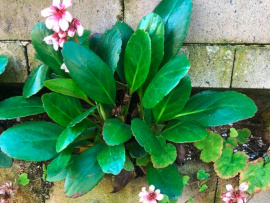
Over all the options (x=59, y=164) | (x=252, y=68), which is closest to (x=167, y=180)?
(x=59, y=164)

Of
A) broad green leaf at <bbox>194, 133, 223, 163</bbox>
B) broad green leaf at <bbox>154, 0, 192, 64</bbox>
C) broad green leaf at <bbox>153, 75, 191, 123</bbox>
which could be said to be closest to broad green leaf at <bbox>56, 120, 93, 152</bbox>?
broad green leaf at <bbox>153, 75, 191, 123</bbox>

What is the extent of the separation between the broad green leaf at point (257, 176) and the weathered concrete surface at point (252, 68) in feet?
1.25

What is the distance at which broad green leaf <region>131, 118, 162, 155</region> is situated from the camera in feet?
3.42

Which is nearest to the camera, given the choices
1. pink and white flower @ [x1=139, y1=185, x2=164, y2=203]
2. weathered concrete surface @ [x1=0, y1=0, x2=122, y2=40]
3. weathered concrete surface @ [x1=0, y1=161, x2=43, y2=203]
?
pink and white flower @ [x1=139, y1=185, x2=164, y2=203]

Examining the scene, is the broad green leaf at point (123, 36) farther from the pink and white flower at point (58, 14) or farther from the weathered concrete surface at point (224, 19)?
the pink and white flower at point (58, 14)

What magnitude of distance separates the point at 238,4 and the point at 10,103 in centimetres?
115

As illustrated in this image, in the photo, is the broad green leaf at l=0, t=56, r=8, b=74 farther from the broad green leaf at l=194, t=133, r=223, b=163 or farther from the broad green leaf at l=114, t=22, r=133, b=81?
the broad green leaf at l=194, t=133, r=223, b=163

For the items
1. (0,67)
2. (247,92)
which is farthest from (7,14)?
(247,92)

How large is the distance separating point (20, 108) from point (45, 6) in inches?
20.4

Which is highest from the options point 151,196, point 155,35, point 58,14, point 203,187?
point 58,14

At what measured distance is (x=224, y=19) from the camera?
4.50 feet

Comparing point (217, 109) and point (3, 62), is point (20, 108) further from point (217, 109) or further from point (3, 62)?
point (217, 109)

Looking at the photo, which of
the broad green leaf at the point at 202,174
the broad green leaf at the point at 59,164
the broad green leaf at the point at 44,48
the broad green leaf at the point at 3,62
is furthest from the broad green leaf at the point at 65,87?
the broad green leaf at the point at 202,174

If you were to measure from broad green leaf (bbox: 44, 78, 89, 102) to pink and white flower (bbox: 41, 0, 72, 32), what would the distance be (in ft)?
0.67
